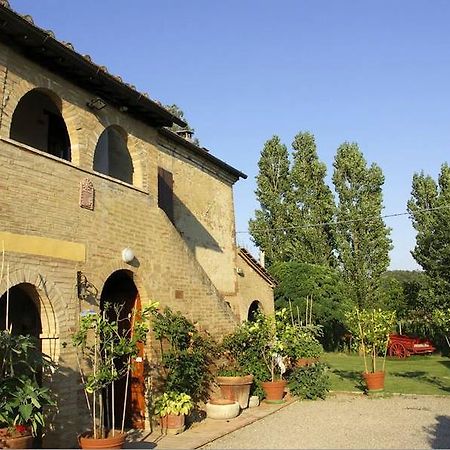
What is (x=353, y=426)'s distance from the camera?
30.6 ft

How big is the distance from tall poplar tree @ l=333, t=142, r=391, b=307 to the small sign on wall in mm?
22375

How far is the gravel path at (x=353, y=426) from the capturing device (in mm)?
8109

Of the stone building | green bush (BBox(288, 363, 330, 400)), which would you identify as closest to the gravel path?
green bush (BBox(288, 363, 330, 400))

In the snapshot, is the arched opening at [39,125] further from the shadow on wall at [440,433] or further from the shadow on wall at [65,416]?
the shadow on wall at [440,433]

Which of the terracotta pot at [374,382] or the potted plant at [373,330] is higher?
the potted plant at [373,330]

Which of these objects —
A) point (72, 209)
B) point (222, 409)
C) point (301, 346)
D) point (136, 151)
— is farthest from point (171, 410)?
point (301, 346)

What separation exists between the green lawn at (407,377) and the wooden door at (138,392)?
681cm

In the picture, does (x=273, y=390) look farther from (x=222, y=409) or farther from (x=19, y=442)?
(x=19, y=442)

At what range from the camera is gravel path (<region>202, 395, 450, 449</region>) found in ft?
26.6

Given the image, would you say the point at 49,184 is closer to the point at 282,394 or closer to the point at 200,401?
the point at 200,401

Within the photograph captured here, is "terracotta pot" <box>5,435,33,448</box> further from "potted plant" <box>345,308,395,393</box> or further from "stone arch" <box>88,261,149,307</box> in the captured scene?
"potted plant" <box>345,308,395,393</box>

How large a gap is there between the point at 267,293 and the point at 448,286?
13253 mm

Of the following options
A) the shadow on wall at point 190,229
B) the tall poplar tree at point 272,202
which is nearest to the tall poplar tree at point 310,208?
the tall poplar tree at point 272,202

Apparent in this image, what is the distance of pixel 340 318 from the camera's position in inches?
1031
